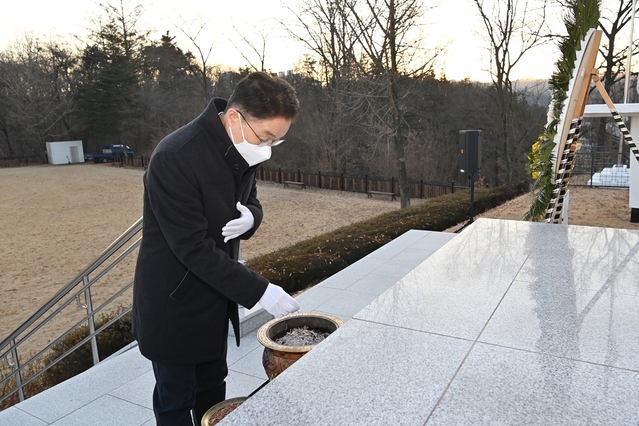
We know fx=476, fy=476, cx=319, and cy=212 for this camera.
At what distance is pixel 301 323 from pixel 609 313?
1.59 metres

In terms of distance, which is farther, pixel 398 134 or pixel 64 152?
pixel 64 152

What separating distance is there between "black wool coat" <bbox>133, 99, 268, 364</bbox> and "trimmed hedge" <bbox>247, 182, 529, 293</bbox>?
375 centimetres

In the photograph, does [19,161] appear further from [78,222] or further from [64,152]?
[78,222]

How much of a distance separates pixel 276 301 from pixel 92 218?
586 inches

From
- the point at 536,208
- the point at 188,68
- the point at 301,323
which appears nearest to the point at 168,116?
the point at 188,68

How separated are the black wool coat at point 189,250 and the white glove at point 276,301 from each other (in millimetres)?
68

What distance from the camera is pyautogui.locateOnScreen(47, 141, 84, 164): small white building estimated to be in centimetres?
3453

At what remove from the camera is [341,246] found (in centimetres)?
746

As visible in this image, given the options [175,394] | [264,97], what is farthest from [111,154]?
[264,97]

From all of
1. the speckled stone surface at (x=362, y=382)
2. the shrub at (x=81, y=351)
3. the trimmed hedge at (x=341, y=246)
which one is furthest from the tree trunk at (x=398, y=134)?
the speckled stone surface at (x=362, y=382)

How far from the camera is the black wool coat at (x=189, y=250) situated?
6.16 ft

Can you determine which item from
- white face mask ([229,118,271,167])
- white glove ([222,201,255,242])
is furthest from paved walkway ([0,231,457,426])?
white face mask ([229,118,271,167])

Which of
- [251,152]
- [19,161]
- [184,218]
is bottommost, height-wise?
[184,218]

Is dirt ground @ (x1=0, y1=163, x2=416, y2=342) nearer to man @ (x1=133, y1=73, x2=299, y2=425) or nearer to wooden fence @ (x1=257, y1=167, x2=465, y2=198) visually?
wooden fence @ (x1=257, y1=167, x2=465, y2=198)
